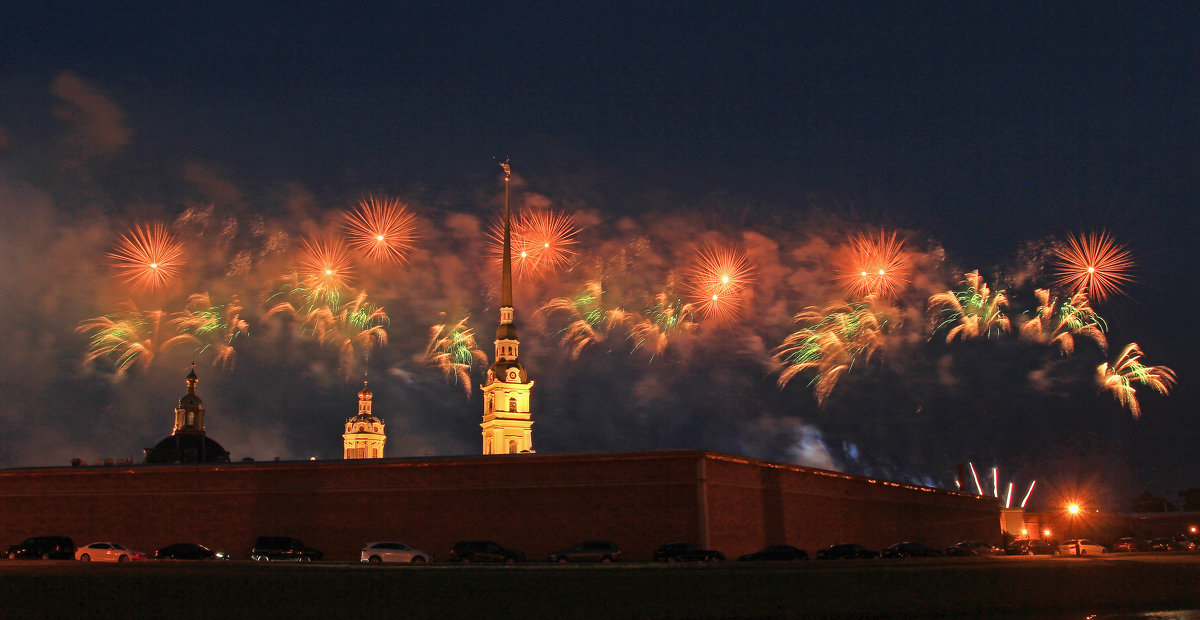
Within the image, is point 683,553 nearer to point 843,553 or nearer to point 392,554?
point 843,553

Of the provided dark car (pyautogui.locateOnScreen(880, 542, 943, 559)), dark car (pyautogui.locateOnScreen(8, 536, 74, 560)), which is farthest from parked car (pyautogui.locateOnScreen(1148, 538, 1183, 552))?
dark car (pyautogui.locateOnScreen(8, 536, 74, 560))

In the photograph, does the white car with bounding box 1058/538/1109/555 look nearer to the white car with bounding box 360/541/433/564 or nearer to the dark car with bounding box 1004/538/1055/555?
the dark car with bounding box 1004/538/1055/555

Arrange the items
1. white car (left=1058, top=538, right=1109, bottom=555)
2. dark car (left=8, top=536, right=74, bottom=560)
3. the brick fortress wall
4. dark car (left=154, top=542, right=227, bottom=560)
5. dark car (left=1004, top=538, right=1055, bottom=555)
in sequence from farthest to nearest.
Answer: dark car (left=1004, top=538, right=1055, bottom=555)
white car (left=1058, top=538, right=1109, bottom=555)
the brick fortress wall
dark car (left=154, top=542, right=227, bottom=560)
dark car (left=8, top=536, right=74, bottom=560)

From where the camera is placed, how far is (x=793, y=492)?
56344mm

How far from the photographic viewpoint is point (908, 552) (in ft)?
184

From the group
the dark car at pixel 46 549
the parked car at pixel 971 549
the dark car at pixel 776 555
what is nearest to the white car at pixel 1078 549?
the parked car at pixel 971 549

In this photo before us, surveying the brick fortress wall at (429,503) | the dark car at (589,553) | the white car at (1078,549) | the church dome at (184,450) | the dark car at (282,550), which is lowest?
the white car at (1078,549)

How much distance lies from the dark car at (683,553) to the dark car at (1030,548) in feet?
84.9

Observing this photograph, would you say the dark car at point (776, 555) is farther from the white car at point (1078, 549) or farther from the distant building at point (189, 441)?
the distant building at point (189, 441)

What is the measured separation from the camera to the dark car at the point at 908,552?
5497 centimetres

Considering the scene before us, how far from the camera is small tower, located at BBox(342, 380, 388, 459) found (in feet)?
466

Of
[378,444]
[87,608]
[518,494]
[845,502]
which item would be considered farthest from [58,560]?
[378,444]

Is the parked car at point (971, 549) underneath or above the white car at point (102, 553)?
underneath

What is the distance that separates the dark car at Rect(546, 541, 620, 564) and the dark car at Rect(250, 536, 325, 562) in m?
11.5
